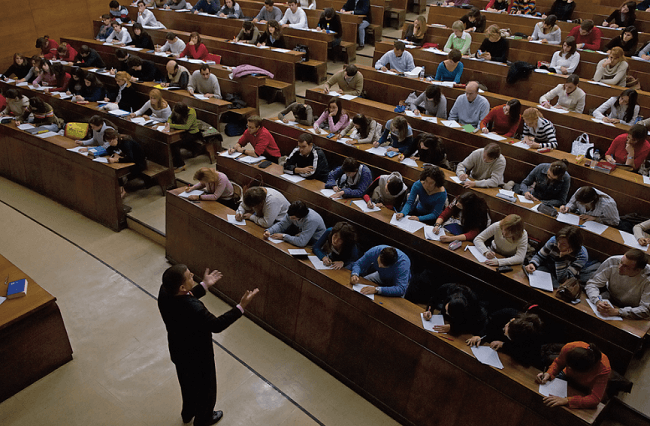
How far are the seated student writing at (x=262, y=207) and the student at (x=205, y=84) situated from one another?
111 inches

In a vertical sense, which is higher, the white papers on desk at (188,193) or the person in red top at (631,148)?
the person in red top at (631,148)

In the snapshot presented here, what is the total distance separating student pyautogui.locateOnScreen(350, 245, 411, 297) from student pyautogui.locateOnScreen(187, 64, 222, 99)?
147 inches

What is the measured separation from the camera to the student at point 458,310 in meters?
2.67

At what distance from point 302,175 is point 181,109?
1819 millimetres

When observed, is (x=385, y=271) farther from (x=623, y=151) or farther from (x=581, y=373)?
(x=623, y=151)

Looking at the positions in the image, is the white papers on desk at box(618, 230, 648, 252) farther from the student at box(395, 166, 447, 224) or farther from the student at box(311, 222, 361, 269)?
the student at box(311, 222, 361, 269)

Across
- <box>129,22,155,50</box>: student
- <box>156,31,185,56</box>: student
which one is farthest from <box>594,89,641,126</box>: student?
<box>129,22,155,50</box>: student

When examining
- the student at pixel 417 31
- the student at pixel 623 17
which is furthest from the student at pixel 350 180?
the student at pixel 623 17

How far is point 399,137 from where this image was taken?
14.6 feet

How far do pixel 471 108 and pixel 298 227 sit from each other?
266 centimetres

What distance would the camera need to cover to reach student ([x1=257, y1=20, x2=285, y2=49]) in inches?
274

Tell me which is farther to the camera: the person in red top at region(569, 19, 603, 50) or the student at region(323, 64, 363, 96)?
the person in red top at region(569, 19, 603, 50)

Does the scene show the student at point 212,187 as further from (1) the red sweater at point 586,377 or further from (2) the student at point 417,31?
(2) the student at point 417,31

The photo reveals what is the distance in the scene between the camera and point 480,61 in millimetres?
5883
